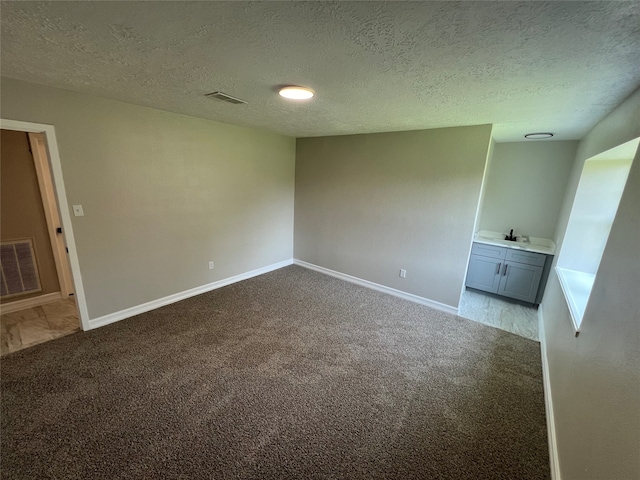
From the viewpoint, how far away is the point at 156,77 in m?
1.81

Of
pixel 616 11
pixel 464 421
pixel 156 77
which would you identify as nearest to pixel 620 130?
pixel 616 11

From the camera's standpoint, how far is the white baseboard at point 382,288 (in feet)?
11.4

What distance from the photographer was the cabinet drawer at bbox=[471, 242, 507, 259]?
12.2ft

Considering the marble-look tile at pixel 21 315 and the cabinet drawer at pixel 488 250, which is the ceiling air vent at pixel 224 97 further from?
the cabinet drawer at pixel 488 250

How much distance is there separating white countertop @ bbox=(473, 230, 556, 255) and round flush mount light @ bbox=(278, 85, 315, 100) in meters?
3.31

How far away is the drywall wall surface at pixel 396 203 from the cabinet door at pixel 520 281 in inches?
38.9

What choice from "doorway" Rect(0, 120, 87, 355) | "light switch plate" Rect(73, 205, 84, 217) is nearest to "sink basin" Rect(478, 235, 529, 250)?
"light switch plate" Rect(73, 205, 84, 217)

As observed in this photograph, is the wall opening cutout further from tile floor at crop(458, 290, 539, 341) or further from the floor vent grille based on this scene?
the floor vent grille

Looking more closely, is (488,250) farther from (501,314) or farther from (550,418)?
(550,418)

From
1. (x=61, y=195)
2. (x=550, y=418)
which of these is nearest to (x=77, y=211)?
(x=61, y=195)

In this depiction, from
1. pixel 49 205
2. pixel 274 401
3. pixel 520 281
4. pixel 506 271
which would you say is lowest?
pixel 274 401

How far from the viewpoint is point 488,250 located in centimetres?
383

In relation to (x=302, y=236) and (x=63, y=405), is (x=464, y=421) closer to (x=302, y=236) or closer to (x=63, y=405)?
(x=63, y=405)

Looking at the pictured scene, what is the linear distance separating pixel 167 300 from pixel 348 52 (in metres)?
3.39
